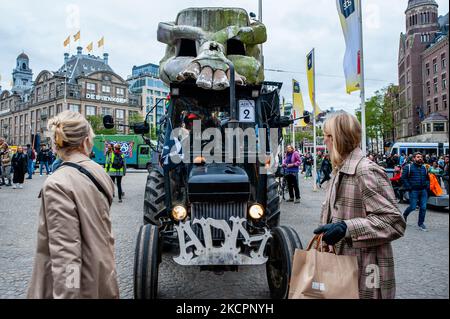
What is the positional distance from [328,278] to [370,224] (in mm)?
410

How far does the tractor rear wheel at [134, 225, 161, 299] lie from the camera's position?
11.7ft

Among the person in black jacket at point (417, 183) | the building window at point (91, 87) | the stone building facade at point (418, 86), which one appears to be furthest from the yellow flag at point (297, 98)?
the building window at point (91, 87)

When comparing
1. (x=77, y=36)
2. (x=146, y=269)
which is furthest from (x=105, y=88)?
(x=146, y=269)

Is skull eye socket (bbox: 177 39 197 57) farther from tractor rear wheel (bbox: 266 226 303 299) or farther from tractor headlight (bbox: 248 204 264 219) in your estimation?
tractor rear wheel (bbox: 266 226 303 299)

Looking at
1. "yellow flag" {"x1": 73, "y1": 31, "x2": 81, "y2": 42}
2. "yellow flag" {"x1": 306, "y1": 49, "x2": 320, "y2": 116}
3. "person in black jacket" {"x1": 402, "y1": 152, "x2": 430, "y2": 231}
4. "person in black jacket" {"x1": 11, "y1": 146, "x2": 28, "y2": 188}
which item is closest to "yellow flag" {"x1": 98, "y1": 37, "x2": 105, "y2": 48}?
"yellow flag" {"x1": 73, "y1": 31, "x2": 81, "y2": 42}

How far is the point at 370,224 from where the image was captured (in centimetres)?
216

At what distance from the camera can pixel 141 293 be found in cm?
357

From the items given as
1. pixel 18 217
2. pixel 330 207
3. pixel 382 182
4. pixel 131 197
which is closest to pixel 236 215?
→ pixel 330 207

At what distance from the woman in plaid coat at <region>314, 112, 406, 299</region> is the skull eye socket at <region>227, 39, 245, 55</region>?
4620mm

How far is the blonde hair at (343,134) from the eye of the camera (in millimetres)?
2352

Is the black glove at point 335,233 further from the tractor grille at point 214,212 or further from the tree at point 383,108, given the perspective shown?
the tree at point 383,108

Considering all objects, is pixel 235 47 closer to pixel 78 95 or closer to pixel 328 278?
pixel 328 278
